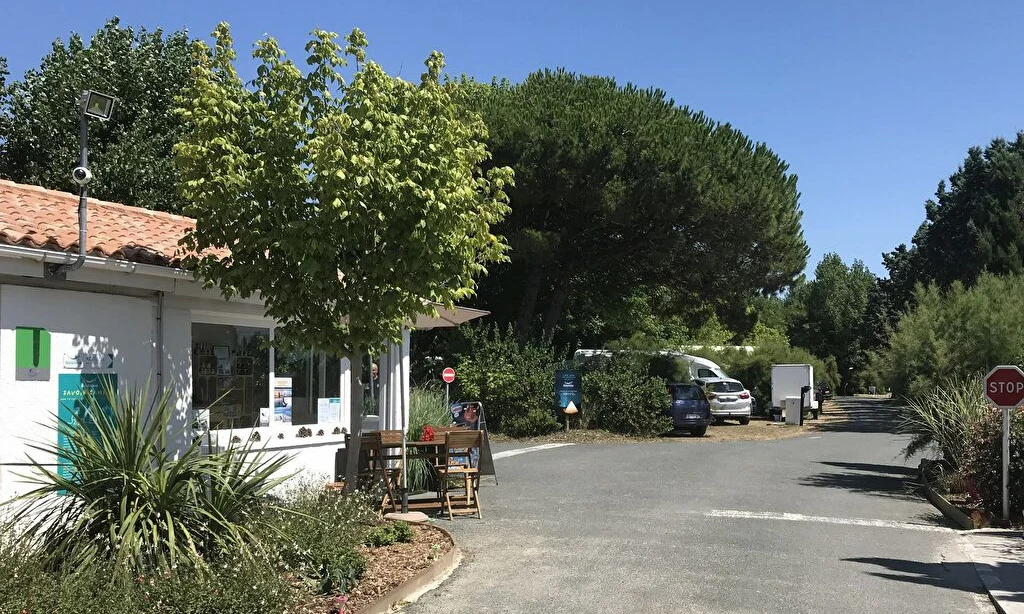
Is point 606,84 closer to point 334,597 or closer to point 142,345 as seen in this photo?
point 142,345

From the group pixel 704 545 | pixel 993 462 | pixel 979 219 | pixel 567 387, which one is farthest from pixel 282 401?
pixel 979 219

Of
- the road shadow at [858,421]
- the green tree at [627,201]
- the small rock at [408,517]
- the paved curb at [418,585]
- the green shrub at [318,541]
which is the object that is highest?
the green tree at [627,201]

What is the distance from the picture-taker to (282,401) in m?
10.9

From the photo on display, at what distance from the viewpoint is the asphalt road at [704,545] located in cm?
716

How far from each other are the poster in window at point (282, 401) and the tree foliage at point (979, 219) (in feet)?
114

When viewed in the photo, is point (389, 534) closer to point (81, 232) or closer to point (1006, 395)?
point (81, 232)

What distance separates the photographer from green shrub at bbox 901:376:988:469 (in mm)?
13782

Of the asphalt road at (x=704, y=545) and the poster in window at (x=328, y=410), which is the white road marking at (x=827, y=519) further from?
the poster in window at (x=328, y=410)

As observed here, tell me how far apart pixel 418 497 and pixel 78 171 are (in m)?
6.35

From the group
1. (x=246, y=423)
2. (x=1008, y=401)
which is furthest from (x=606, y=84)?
(x=246, y=423)

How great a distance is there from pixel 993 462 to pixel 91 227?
1175 cm

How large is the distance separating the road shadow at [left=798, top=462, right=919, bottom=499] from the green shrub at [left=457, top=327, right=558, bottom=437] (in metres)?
9.00

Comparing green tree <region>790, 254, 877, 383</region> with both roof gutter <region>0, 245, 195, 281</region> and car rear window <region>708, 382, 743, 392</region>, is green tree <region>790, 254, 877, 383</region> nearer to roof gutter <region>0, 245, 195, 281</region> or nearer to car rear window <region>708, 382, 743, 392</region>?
car rear window <region>708, 382, 743, 392</region>

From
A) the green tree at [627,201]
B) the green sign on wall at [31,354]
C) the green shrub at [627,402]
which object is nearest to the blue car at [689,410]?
the green shrub at [627,402]
